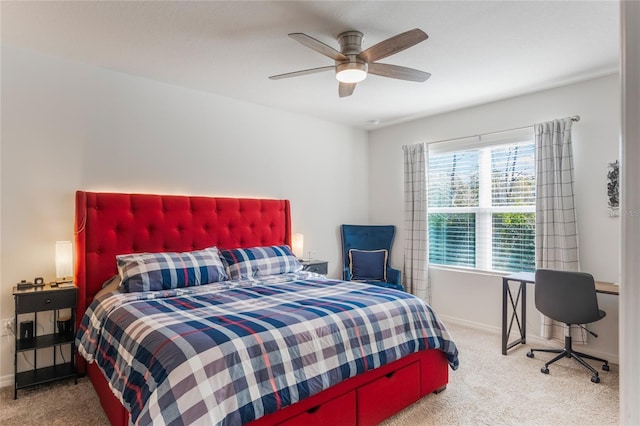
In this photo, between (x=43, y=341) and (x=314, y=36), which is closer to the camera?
(x=314, y=36)

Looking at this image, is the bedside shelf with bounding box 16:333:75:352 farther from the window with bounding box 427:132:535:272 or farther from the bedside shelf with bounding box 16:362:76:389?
the window with bounding box 427:132:535:272

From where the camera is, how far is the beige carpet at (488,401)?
2.35 m

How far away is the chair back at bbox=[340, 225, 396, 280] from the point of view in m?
5.01

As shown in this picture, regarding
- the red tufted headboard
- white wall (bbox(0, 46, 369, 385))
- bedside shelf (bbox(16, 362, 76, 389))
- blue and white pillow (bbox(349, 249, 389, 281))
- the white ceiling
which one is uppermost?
the white ceiling

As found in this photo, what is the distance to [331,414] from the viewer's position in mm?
2031

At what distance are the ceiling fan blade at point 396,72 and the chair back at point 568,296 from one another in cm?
193

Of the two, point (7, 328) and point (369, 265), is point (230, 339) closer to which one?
point (7, 328)

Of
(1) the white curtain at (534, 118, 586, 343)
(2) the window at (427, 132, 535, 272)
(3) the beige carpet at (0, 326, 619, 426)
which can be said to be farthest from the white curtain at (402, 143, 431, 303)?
(3) the beige carpet at (0, 326, 619, 426)

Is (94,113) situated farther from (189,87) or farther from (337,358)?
(337,358)

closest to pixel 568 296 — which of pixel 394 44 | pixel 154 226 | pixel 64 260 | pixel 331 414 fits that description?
pixel 331 414

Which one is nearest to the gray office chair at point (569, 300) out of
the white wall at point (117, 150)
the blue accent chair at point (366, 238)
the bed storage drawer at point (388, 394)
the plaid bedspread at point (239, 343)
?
the plaid bedspread at point (239, 343)

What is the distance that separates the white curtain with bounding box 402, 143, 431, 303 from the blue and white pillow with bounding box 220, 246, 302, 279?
1651 millimetres

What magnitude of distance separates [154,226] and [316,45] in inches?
87.0

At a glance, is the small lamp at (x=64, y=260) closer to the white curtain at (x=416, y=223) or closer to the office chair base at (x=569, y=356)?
the white curtain at (x=416, y=223)
